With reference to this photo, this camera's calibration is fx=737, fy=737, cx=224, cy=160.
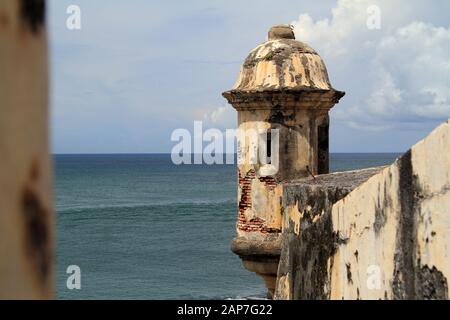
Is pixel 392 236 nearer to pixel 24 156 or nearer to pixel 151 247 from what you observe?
pixel 24 156

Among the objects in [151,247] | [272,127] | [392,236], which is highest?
[272,127]

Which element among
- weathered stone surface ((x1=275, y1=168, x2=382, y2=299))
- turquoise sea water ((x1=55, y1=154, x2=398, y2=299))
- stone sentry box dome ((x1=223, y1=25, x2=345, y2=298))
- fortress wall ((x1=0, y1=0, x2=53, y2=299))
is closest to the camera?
fortress wall ((x1=0, y1=0, x2=53, y2=299))

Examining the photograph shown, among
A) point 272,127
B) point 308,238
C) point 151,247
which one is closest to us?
point 308,238

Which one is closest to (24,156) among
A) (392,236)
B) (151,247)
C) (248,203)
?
(392,236)

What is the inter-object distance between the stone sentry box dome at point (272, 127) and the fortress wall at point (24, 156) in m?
8.74

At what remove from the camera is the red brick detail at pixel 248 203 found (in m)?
9.88

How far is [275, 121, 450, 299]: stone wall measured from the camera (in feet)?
9.64

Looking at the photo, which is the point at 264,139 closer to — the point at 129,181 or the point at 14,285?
the point at 14,285

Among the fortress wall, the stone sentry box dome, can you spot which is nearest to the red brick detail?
the stone sentry box dome

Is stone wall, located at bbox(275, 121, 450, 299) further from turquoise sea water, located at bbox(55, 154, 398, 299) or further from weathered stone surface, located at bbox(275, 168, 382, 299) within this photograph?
turquoise sea water, located at bbox(55, 154, 398, 299)

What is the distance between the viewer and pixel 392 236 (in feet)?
10.7

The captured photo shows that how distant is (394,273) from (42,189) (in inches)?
97.3

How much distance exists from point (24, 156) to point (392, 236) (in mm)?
2487
